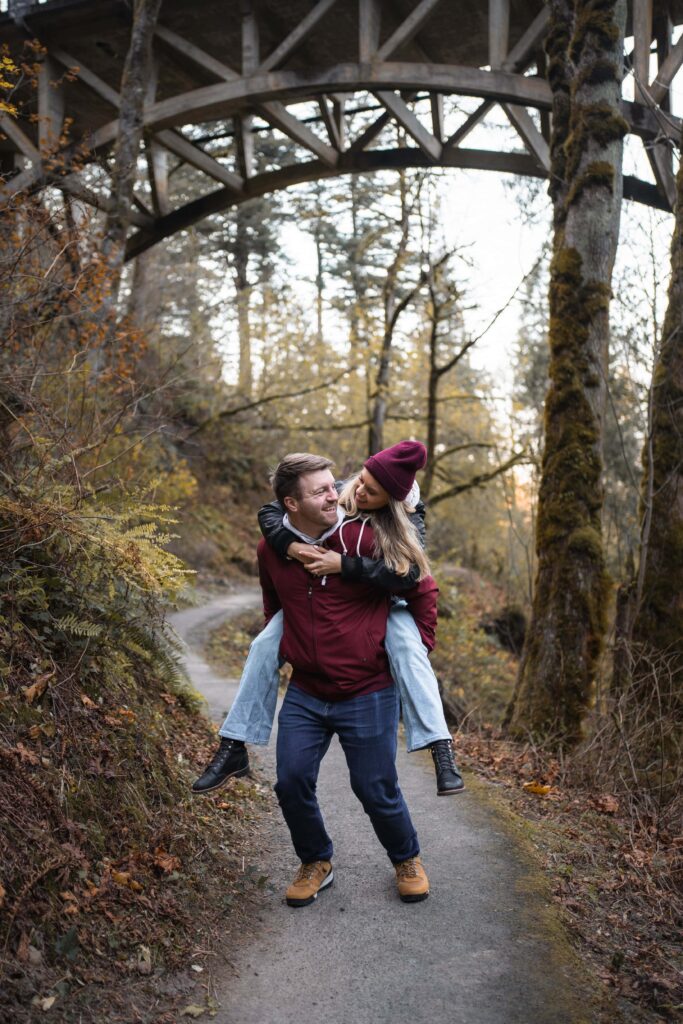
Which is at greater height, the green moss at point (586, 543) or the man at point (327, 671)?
the green moss at point (586, 543)

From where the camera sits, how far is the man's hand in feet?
13.3

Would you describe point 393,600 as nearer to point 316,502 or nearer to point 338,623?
point 338,623

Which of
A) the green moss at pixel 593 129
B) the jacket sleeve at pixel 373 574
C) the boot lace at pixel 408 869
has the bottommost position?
the boot lace at pixel 408 869

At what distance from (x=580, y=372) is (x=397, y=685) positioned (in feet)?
14.6

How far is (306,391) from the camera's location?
18688 mm

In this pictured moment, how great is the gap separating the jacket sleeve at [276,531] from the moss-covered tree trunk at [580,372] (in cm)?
394

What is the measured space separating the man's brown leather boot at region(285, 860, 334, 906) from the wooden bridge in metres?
7.50

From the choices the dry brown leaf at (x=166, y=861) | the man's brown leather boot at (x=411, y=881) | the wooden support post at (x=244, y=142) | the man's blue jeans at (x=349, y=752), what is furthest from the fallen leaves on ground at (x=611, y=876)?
the wooden support post at (x=244, y=142)

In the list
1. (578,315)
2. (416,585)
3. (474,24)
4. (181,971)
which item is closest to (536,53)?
(474,24)

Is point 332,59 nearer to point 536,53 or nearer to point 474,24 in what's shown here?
point 474,24

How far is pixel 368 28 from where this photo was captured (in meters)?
11.6

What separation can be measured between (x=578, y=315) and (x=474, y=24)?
7.12m

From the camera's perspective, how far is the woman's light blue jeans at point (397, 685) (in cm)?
409

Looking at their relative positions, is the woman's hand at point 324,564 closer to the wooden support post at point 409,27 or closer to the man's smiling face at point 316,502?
the man's smiling face at point 316,502
